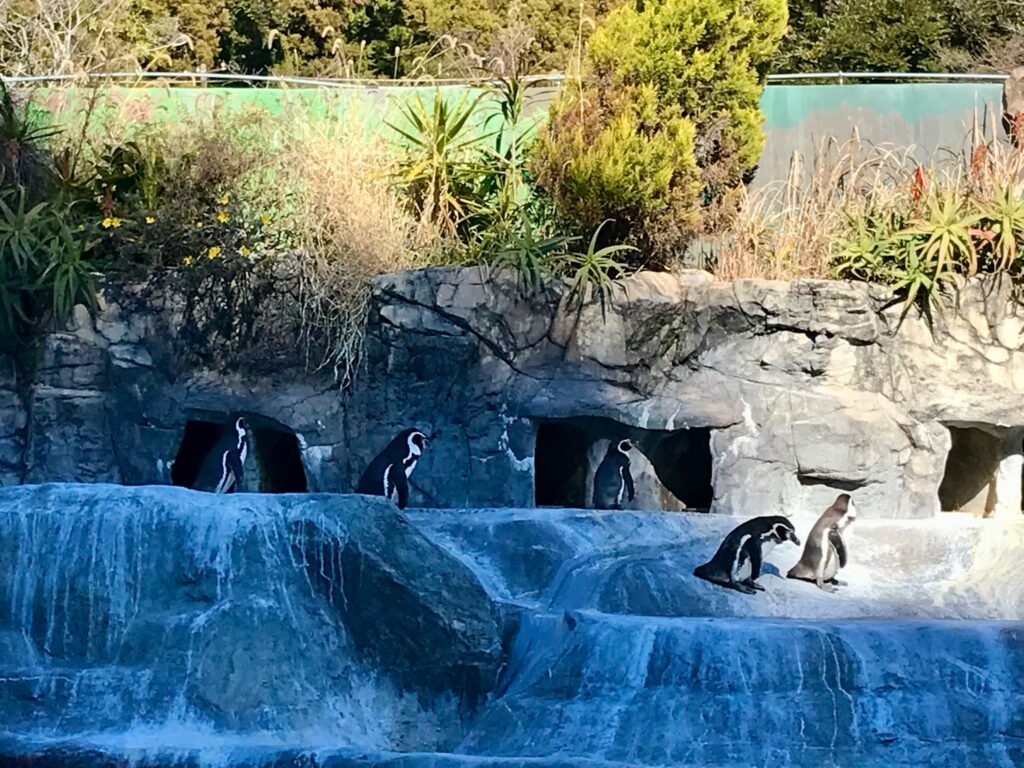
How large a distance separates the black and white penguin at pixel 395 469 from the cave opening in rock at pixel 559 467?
7.96 ft

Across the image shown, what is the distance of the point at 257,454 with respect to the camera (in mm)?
11211

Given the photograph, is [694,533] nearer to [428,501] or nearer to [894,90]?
[428,501]

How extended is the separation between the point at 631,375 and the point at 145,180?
4.07 metres

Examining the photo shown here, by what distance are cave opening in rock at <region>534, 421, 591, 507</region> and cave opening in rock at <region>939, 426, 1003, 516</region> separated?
106 inches

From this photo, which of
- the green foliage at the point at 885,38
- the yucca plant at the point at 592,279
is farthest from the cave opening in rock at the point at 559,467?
the green foliage at the point at 885,38

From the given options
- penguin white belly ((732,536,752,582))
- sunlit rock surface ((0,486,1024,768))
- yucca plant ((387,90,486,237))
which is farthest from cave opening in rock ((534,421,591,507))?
sunlit rock surface ((0,486,1024,768))

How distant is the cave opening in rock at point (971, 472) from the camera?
1078 centimetres

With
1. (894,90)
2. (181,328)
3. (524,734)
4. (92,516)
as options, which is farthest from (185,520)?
(894,90)

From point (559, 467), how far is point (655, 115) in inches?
112

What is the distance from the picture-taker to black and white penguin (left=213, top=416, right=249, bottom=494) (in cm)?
983

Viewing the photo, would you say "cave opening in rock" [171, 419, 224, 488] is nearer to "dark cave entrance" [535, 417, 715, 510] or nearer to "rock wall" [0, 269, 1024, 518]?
"rock wall" [0, 269, 1024, 518]

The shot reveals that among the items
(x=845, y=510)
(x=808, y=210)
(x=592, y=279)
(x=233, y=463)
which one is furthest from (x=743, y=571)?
(x=808, y=210)

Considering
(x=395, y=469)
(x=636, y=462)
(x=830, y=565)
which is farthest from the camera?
(x=636, y=462)

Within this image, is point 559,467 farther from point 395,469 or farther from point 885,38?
point 885,38
